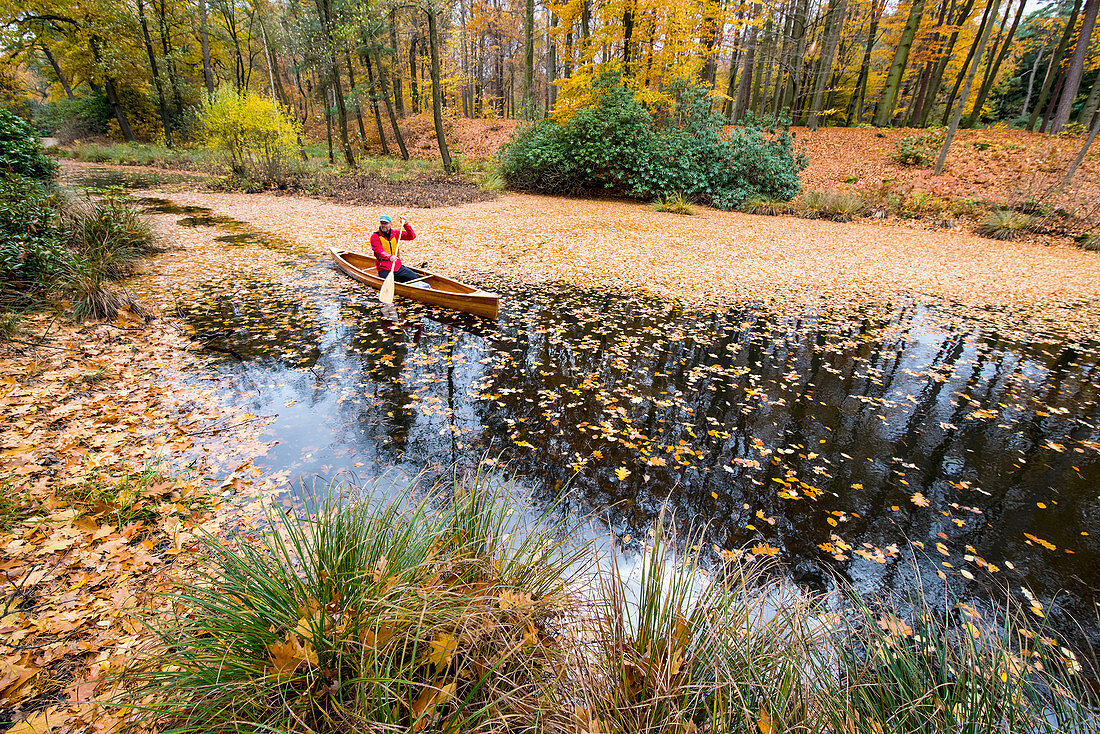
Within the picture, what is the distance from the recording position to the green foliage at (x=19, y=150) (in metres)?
6.19

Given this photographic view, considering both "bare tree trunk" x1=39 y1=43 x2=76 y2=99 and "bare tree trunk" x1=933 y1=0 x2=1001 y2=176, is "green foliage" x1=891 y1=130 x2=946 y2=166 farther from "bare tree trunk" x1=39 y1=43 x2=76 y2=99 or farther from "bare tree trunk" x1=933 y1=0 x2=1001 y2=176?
"bare tree trunk" x1=39 y1=43 x2=76 y2=99

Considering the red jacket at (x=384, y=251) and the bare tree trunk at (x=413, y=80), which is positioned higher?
the bare tree trunk at (x=413, y=80)

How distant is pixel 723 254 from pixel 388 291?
7523 mm

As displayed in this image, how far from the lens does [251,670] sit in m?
1.37

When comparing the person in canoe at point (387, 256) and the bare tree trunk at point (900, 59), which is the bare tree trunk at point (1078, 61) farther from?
the person in canoe at point (387, 256)

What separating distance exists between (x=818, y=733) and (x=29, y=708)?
9.39ft

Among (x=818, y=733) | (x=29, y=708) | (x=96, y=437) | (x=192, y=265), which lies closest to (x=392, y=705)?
(x=818, y=733)

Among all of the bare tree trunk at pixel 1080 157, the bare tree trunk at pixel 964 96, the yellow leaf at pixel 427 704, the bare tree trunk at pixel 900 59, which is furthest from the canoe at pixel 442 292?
the bare tree trunk at pixel 900 59

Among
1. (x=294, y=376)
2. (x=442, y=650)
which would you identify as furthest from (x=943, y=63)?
(x=442, y=650)

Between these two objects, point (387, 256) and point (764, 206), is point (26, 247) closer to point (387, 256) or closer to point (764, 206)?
point (387, 256)

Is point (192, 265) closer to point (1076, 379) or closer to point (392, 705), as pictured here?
point (392, 705)

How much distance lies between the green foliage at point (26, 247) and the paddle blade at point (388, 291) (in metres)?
3.57

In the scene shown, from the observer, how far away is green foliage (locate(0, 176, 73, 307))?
5000mm

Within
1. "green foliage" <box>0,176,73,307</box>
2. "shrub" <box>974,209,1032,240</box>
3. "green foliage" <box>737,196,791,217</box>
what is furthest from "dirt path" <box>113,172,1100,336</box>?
"green foliage" <box>0,176,73,307</box>
